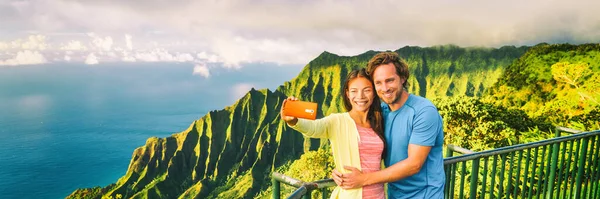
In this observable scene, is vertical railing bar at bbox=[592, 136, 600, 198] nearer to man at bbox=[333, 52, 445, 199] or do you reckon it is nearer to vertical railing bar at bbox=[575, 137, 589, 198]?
vertical railing bar at bbox=[575, 137, 589, 198]

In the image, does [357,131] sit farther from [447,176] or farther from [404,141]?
[447,176]

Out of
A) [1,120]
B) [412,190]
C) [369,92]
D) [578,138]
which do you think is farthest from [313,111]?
[1,120]

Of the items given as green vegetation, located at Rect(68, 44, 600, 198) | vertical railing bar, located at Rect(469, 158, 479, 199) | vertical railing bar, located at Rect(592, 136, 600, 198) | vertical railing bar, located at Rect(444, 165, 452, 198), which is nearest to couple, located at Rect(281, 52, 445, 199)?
vertical railing bar, located at Rect(444, 165, 452, 198)

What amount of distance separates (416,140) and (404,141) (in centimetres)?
8

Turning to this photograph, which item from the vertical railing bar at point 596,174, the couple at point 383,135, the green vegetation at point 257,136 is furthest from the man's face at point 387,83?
the green vegetation at point 257,136

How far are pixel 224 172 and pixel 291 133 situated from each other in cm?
2072

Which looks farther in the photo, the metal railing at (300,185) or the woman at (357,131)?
the woman at (357,131)

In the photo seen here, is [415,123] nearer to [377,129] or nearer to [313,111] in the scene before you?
[377,129]

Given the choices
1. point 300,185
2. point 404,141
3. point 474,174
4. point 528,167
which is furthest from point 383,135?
point 528,167

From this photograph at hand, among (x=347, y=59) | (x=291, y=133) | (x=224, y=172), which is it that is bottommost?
(x=224, y=172)

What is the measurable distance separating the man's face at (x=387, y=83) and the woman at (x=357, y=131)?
51 mm

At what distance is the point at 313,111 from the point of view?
Result: 6.45 feet

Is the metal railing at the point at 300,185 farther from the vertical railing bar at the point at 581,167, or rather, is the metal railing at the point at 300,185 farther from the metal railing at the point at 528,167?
the vertical railing bar at the point at 581,167

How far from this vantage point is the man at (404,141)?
193 centimetres
